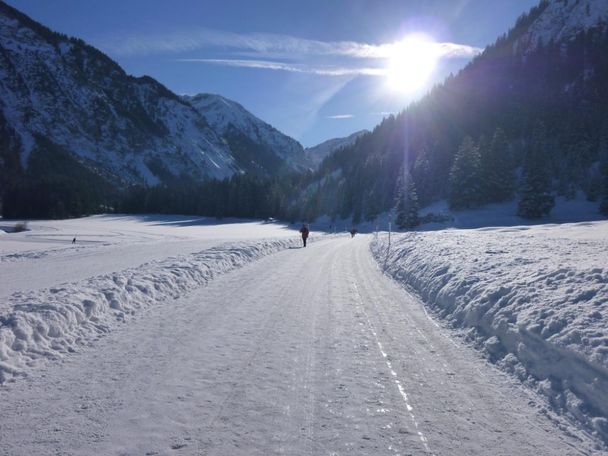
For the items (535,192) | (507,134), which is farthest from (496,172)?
(507,134)

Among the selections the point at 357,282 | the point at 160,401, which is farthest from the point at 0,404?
the point at 357,282

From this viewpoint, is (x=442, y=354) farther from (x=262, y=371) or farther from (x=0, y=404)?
(x=0, y=404)

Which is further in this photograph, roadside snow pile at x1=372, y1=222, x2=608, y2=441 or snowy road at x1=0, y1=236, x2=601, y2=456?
roadside snow pile at x1=372, y1=222, x2=608, y2=441

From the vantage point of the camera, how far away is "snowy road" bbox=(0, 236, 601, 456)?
155 inches

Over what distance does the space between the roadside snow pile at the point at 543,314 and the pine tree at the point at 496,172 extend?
5820cm

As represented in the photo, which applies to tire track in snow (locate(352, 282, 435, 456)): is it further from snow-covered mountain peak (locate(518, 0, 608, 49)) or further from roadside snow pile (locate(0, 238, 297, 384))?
snow-covered mountain peak (locate(518, 0, 608, 49))

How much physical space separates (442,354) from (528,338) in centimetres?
142

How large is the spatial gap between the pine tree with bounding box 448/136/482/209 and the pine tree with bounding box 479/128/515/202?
167 cm

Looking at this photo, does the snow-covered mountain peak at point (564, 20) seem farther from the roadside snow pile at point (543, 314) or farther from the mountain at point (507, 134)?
the roadside snow pile at point (543, 314)

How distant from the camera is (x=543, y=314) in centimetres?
655

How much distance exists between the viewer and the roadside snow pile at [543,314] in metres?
4.89

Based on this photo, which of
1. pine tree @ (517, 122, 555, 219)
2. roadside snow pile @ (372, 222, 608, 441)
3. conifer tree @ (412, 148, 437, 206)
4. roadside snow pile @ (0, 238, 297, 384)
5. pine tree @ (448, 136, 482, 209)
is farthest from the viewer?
conifer tree @ (412, 148, 437, 206)

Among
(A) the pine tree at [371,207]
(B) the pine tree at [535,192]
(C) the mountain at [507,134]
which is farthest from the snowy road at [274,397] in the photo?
(A) the pine tree at [371,207]

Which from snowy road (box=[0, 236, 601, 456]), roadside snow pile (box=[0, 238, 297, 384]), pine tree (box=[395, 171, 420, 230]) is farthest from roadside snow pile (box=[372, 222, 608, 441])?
pine tree (box=[395, 171, 420, 230])
